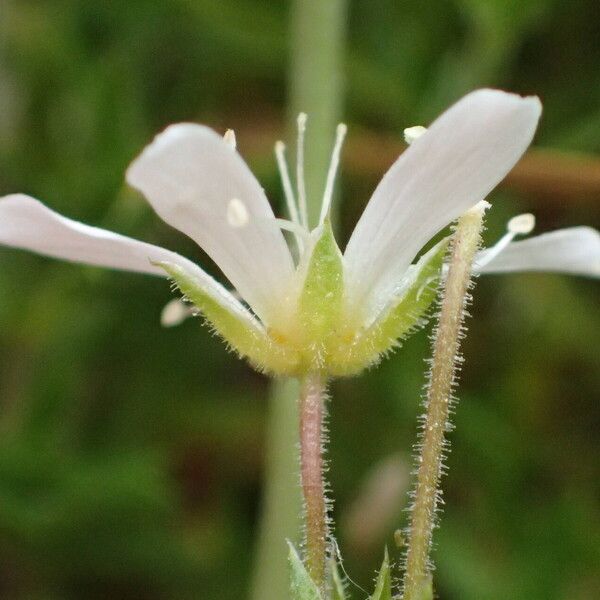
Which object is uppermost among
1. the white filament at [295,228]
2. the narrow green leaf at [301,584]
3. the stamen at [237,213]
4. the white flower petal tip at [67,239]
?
the white filament at [295,228]

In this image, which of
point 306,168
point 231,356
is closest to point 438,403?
point 306,168

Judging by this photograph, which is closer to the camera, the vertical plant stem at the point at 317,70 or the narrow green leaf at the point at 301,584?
the narrow green leaf at the point at 301,584

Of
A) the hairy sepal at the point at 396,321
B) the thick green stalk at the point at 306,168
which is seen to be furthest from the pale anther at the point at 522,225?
the thick green stalk at the point at 306,168

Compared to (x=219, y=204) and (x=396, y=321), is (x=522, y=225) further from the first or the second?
(x=219, y=204)

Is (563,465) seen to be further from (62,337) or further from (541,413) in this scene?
(62,337)

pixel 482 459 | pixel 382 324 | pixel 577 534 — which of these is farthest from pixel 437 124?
pixel 482 459

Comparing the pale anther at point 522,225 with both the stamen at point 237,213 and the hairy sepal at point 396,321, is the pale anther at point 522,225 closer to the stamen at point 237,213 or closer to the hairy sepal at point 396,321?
the hairy sepal at point 396,321
